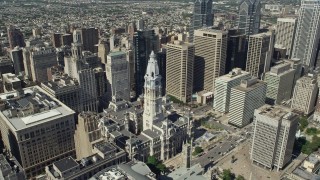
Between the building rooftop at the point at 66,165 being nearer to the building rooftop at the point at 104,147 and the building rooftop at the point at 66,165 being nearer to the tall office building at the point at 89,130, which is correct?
the building rooftop at the point at 104,147

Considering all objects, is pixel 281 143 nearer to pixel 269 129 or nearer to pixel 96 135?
pixel 269 129

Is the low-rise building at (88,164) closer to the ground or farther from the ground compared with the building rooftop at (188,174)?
farther from the ground

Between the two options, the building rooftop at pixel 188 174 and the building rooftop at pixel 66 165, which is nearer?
the building rooftop at pixel 66 165

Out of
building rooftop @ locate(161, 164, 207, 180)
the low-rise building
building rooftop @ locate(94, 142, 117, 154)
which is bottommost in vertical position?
building rooftop @ locate(161, 164, 207, 180)

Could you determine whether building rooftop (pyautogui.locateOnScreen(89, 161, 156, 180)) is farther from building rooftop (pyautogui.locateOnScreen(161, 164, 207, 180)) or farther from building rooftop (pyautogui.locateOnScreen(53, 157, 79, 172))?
building rooftop (pyautogui.locateOnScreen(161, 164, 207, 180))

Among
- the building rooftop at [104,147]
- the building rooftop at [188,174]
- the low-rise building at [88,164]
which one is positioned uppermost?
the building rooftop at [104,147]

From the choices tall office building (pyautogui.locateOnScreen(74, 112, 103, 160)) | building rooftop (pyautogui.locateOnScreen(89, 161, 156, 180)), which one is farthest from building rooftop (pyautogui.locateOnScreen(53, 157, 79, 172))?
tall office building (pyautogui.locateOnScreen(74, 112, 103, 160))

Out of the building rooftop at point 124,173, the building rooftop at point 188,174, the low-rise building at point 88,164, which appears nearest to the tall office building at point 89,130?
the low-rise building at point 88,164

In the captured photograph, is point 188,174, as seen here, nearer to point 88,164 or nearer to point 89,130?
point 88,164

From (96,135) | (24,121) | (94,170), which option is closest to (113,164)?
(94,170)

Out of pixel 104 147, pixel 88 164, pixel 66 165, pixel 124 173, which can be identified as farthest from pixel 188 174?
pixel 66 165

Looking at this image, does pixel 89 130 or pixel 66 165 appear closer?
pixel 66 165
